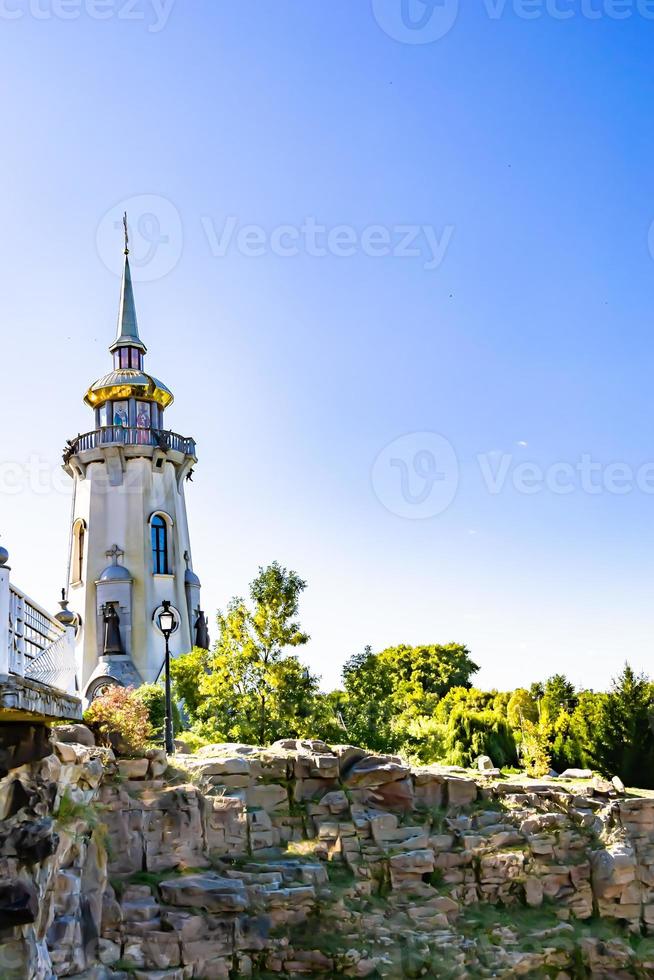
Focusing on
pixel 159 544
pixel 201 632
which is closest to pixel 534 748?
pixel 201 632

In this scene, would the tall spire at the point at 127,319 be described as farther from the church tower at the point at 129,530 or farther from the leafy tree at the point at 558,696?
the leafy tree at the point at 558,696

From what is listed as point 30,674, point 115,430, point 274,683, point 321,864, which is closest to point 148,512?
point 115,430

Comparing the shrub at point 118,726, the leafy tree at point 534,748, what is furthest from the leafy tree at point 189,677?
the leafy tree at point 534,748

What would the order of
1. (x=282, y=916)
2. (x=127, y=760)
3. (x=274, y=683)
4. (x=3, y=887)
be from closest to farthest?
(x=3, y=887)
(x=282, y=916)
(x=127, y=760)
(x=274, y=683)

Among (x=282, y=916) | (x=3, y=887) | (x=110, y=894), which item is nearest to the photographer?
(x=3, y=887)

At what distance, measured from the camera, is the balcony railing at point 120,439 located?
35.5 m

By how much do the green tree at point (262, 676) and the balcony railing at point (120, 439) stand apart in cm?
1272

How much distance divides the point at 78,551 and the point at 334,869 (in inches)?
840

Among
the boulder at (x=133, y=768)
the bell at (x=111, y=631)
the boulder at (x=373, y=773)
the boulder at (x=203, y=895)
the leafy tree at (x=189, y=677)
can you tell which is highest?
the bell at (x=111, y=631)

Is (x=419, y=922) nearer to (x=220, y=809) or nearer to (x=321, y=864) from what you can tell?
(x=321, y=864)

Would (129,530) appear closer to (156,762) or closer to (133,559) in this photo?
(133,559)

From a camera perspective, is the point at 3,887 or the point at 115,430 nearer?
the point at 3,887

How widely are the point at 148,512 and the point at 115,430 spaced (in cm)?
349

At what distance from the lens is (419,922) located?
17281 millimetres
